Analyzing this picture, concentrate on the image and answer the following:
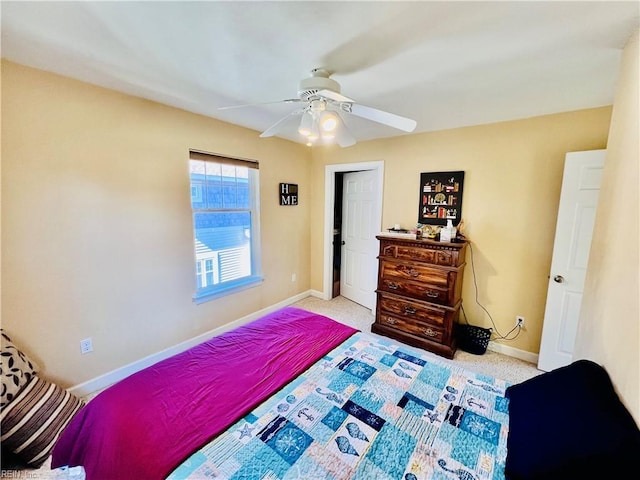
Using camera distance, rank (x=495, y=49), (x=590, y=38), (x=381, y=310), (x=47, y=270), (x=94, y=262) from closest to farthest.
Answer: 1. (x=590, y=38)
2. (x=495, y=49)
3. (x=47, y=270)
4. (x=94, y=262)
5. (x=381, y=310)

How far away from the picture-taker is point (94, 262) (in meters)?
2.05

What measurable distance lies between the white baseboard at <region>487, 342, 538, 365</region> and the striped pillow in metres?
3.63

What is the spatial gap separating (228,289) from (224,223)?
2.48 feet

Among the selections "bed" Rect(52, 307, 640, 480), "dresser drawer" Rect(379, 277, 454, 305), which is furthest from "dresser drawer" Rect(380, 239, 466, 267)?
"bed" Rect(52, 307, 640, 480)

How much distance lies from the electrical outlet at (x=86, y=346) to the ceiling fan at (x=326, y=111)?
2145 mm

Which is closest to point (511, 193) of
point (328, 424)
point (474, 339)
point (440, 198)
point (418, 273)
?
point (440, 198)

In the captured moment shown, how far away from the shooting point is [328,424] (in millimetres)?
1207

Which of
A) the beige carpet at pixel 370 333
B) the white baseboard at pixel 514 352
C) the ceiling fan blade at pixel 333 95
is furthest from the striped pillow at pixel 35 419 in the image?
the white baseboard at pixel 514 352

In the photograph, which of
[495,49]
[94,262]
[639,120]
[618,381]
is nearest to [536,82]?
[495,49]

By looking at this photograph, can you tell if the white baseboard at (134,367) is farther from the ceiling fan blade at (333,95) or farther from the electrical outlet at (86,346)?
the ceiling fan blade at (333,95)

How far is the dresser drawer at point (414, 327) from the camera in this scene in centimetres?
270

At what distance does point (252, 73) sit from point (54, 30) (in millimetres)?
985

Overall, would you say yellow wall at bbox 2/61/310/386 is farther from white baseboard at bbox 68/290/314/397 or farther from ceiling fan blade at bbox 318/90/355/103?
ceiling fan blade at bbox 318/90/355/103

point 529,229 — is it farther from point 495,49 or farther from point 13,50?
point 13,50
